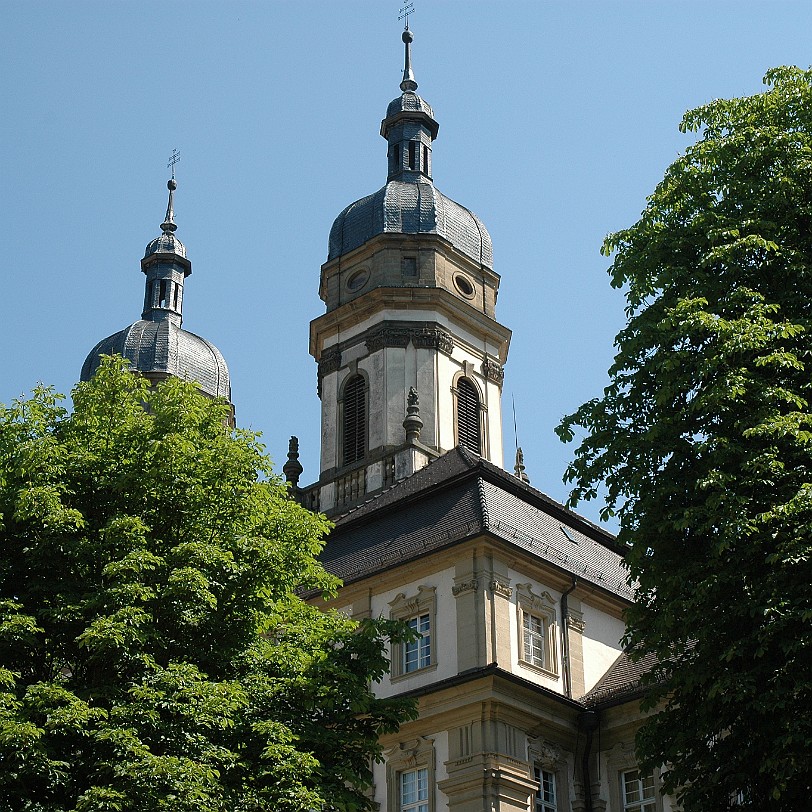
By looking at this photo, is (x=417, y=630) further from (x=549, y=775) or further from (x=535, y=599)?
(x=549, y=775)

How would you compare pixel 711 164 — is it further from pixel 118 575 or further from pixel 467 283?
pixel 467 283

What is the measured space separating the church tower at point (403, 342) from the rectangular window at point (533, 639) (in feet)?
35.1

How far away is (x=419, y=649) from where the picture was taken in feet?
99.8

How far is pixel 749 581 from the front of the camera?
61.6ft

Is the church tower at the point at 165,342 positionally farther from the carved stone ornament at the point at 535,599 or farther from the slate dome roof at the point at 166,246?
the carved stone ornament at the point at 535,599

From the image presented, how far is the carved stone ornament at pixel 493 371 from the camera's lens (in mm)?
46469

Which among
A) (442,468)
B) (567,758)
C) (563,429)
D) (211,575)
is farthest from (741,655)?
(442,468)

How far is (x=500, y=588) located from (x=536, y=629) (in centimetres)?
159

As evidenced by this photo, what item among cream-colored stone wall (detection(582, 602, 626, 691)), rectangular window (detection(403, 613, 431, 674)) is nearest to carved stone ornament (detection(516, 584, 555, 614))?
cream-colored stone wall (detection(582, 602, 626, 691))

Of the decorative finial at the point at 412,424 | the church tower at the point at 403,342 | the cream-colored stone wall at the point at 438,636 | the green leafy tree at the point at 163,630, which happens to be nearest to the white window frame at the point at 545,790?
the cream-colored stone wall at the point at 438,636

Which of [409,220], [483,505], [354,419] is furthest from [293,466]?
[483,505]

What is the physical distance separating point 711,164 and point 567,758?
13388 millimetres

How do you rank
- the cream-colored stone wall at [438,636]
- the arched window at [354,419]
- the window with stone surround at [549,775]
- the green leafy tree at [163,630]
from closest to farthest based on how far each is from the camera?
the green leafy tree at [163,630], the window with stone surround at [549,775], the cream-colored stone wall at [438,636], the arched window at [354,419]

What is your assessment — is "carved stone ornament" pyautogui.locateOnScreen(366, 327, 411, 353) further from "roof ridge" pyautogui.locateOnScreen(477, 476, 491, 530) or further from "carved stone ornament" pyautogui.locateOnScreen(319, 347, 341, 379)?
"roof ridge" pyautogui.locateOnScreen(477, 476, 491, 530)
